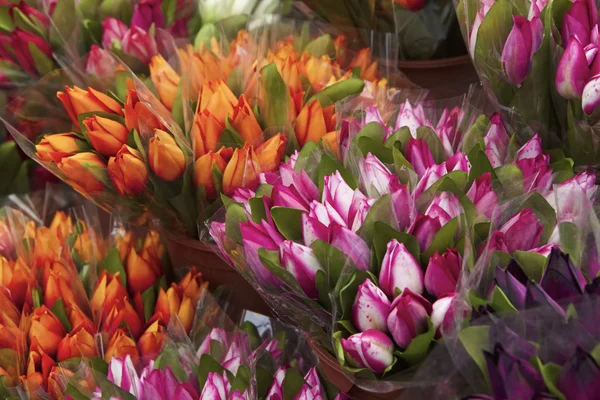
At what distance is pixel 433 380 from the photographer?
66cm

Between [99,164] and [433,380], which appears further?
[99,164]

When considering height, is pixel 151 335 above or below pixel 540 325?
below

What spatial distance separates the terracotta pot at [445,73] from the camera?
132cm

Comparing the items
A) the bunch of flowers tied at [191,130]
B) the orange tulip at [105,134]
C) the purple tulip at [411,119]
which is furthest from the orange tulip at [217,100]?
the purple tulip at [411,119]

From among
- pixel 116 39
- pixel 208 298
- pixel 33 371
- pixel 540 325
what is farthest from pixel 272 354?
pixel 116 39

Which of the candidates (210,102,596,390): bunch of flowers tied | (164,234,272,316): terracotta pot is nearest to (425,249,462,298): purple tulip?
(210,102,596,390): bunch of flowers tied

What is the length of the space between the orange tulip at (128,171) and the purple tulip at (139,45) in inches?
11.1

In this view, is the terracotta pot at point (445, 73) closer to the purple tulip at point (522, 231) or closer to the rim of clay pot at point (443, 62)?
the rim of clay pot at point (443, 62)

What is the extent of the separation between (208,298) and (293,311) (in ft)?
0.75

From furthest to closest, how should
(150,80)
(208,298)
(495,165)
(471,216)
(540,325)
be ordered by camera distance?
(150,80) < (208,298) < (495,165) < (471,216) < (540,325)

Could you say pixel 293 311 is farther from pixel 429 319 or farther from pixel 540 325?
pixel 540 325

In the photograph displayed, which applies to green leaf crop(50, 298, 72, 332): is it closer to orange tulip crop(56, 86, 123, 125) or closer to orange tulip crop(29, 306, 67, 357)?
orange tulip crop(29, 306, 67, 357)

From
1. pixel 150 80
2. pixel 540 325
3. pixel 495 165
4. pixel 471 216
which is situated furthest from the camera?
pixel 150 80

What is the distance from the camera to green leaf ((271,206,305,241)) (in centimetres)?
80
